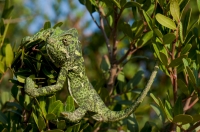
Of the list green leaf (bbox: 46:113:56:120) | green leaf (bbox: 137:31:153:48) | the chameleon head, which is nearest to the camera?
green leaf (bbox: 46:113:56:120)

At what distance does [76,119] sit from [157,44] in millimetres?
371

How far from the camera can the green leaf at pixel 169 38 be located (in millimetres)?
1202

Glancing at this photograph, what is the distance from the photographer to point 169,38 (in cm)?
122

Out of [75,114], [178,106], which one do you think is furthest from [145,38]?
[75,114]

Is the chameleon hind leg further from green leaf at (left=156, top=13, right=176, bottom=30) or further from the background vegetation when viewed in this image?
green leaf at (left=156, top=13, right=176, bottom=30)

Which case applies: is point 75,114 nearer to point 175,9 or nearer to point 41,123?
point 41,123

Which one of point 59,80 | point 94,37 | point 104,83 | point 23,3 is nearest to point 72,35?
point 59,80

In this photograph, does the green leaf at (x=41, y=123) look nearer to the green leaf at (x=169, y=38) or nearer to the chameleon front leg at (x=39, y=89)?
the chameleon front leg at (x=39, y=89)

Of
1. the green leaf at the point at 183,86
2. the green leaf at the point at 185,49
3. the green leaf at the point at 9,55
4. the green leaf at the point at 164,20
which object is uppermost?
the green leaf at the point at 9,55

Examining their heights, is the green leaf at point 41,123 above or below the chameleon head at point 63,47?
below

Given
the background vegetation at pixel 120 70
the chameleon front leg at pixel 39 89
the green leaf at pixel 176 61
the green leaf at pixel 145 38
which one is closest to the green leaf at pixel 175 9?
the background vegetation at pixel 120 70

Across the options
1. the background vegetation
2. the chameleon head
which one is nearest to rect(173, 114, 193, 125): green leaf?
the background vegetation

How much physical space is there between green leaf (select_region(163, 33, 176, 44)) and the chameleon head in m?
0.30

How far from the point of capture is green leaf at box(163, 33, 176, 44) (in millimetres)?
1202
